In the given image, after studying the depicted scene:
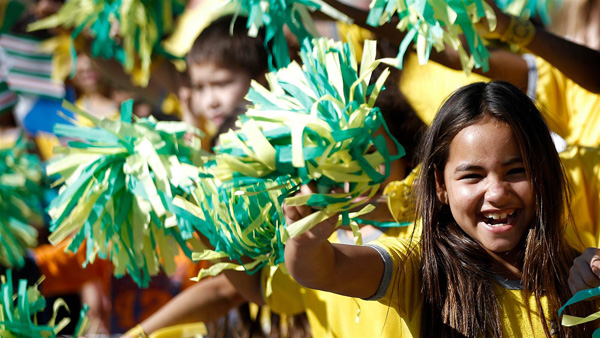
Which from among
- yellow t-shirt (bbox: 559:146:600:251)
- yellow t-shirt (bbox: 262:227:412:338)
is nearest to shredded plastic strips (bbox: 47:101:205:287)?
yellow t-shirt (bbox: 262:227:412:338)

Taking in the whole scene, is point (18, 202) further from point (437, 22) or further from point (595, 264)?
point (595, 264)

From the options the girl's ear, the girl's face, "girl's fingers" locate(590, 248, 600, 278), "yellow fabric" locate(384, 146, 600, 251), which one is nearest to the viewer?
"girl's fingers" locate(590, 248, 600, 278)

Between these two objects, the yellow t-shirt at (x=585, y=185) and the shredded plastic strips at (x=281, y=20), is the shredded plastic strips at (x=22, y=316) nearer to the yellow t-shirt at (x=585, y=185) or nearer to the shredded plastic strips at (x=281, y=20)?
the shredded plastic strips at (x=281, y=20)

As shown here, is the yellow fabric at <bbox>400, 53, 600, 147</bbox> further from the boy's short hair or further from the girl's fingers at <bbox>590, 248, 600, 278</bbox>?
the girl's fingers at <bbox>590, 248, 600, 278</bbox>

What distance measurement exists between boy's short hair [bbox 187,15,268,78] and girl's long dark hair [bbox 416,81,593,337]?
46.3 inches

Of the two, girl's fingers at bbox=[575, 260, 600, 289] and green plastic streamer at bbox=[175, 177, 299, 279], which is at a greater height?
girl's fingers at bbox=[575, 260, 600, 289]

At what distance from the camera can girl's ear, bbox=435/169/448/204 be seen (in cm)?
162

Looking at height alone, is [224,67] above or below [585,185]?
below

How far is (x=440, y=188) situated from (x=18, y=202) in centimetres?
224

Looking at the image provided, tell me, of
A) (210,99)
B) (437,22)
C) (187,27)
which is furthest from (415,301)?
(187,27)

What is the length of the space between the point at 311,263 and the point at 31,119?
3.45 m

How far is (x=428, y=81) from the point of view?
2.43 m

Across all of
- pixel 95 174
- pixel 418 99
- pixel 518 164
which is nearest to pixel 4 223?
pixel 95 174

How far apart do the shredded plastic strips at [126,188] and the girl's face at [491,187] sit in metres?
0.61
